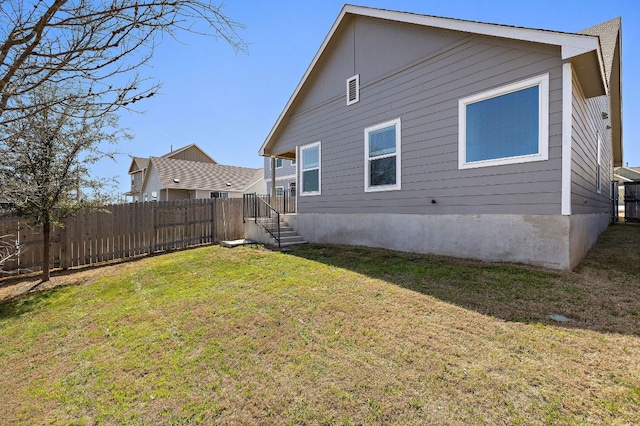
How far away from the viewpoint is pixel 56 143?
21.4ft

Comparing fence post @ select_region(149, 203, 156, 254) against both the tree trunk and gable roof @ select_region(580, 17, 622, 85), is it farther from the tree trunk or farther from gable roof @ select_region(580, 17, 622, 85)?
Answer: gable roof @ select_region(580, 17, 622, 85)

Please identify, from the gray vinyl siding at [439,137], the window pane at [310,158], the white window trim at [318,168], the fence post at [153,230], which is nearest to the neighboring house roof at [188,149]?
the fence post at [153,230]

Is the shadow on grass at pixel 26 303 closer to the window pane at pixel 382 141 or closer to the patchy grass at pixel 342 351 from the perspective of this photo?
the patchy grass at pixel 342 351

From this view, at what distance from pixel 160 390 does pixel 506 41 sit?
23.7ft

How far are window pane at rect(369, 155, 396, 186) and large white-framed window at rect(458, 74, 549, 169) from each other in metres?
1.76

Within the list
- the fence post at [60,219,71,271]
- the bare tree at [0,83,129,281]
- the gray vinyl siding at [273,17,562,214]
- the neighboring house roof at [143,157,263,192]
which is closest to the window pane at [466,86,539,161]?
the gray vinyl siding at [273,17,562,214]

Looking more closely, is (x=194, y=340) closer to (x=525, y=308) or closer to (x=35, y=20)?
(x=35, y=20)

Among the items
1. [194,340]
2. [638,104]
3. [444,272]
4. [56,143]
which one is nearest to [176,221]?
[56,143]

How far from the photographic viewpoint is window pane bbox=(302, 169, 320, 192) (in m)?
10.1

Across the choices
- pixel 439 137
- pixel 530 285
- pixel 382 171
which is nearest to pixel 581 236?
pixel 530 285

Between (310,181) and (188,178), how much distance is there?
1912 cm

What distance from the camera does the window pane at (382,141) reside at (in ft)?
25.0

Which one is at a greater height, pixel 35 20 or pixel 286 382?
pixel 35 20

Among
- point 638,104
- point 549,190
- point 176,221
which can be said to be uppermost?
point 638,104
